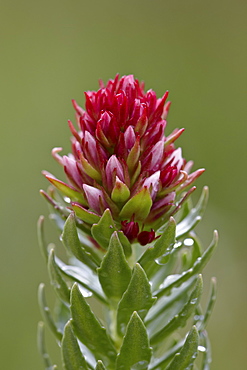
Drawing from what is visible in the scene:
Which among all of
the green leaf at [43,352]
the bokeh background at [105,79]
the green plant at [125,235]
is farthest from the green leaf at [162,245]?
the bokeh background at [105,79]

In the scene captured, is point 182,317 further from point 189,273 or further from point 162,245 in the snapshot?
point 162,245

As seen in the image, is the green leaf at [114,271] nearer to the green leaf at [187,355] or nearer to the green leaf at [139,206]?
the green leaf at [139,206]

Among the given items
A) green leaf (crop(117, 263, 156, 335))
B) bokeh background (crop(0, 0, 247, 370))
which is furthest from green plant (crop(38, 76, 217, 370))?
bokeh background (crop(0, 0, 247, 370))

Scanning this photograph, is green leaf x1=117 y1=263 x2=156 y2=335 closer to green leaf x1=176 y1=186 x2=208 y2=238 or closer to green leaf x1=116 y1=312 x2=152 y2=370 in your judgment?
green leaf x1=116 y1=312 x2=152 y2=370

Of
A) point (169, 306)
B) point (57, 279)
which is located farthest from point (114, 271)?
point (169, 306)

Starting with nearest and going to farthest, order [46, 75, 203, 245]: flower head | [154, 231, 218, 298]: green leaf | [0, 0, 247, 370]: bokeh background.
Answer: [46, 75, 203, 245]: flower head, [154, 231, 218, 298]: green leaf, [0, 0, 247, 370]: bokeh background
